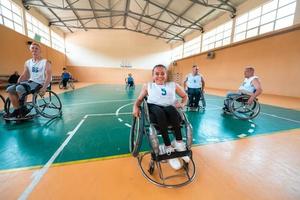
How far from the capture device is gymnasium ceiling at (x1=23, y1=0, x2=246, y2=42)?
910cm

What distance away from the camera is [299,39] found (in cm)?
614

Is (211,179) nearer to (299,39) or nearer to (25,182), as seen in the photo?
(25,182)

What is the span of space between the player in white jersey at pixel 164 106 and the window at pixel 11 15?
10.6 m

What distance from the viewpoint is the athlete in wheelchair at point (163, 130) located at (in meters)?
1.24

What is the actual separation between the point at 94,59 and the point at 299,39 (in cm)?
1760

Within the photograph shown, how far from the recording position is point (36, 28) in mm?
10742

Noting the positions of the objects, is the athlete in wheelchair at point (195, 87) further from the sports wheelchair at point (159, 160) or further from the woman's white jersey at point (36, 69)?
the woman's white jersey at point (36, 69)

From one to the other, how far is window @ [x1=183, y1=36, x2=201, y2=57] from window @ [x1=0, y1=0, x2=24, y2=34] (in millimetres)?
13342

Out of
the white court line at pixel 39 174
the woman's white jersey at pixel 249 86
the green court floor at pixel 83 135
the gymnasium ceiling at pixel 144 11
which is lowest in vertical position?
the white court line at pixel 39 174

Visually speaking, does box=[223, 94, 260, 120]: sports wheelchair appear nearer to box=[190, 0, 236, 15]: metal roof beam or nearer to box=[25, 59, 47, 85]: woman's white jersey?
box=[25, 59, 47, 85]: woman's white jersey

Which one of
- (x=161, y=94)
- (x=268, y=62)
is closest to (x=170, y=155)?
(x=161, y=94)

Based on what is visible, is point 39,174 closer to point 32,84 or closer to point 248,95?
point 32,84

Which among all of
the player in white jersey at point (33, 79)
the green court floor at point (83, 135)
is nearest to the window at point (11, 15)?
the player in white jersey at point (33, 79)

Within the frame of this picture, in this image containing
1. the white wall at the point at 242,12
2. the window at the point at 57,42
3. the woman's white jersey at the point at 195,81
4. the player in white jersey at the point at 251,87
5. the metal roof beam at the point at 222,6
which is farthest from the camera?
the window at the point at 57,42
